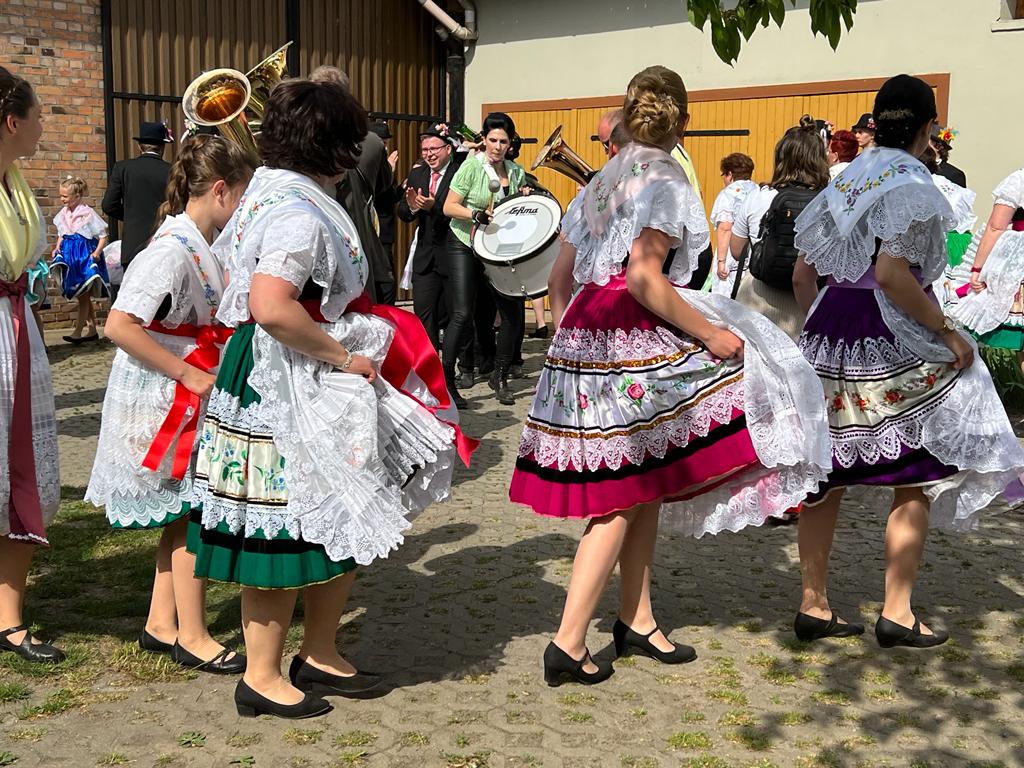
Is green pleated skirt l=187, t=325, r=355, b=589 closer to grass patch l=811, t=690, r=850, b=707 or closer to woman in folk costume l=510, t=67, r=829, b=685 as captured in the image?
woman in folk costume l=510, t=67, r=829, b=685

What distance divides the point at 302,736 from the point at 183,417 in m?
1.00

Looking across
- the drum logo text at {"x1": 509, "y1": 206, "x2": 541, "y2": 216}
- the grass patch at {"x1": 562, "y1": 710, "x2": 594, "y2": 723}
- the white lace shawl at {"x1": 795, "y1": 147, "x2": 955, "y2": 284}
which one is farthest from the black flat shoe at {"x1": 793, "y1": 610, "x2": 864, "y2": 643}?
the drum logo text at {"x1": 509, "y1": 206, "x2": 541, "y2": 216}

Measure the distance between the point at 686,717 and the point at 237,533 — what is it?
1.35 meters

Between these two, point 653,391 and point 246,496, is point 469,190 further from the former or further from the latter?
point 246,496

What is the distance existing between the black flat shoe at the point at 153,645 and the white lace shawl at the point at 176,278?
1024 mm

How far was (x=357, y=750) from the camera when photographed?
10.3ft

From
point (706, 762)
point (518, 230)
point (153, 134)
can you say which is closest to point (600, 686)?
point (706, 762)

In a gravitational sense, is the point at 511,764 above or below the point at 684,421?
below

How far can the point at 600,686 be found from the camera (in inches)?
141

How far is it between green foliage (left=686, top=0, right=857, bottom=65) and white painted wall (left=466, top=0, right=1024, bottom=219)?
26.6ft

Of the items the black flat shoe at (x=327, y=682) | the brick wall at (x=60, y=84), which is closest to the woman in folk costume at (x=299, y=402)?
the black flat shoe at (x=327, y=682)

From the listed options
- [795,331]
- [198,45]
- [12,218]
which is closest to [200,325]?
[12,218]

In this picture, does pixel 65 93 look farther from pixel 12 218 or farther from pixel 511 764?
pixel 511 764

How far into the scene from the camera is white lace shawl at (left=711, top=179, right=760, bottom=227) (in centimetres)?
820
